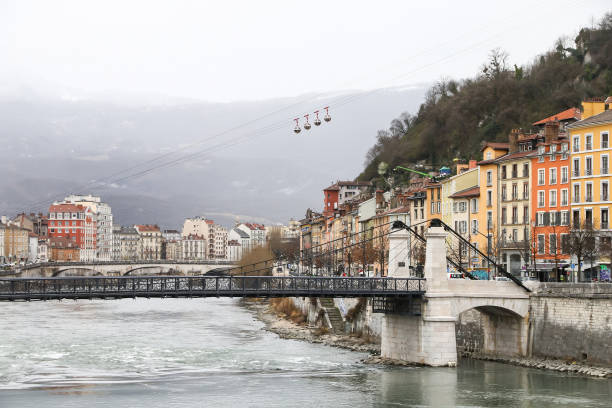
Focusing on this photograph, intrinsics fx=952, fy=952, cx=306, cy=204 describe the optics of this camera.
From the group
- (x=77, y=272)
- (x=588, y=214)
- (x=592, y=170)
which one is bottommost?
(x=77, y=272)

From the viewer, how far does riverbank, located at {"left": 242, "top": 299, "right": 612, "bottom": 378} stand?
41.4 meters

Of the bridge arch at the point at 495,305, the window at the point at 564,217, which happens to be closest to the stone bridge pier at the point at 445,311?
the bridge arch at the point at 495,305

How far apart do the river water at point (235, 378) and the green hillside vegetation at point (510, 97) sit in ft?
136

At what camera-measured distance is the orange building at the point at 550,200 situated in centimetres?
5838

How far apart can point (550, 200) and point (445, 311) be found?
1827cm

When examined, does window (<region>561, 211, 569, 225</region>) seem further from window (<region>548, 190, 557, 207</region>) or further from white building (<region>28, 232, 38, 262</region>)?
white building (<region>28, 232, 38, 262</region>)

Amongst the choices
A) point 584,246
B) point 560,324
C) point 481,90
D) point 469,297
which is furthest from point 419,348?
point 481,90

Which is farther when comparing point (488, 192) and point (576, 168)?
point (488, 192)

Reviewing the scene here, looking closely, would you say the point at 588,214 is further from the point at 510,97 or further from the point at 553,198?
the point at 510,97

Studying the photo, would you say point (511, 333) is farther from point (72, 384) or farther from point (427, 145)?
point (427, 145)

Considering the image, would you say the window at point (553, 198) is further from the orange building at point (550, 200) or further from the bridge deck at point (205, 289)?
the bridge deck at point (205, 289)

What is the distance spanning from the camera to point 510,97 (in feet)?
317

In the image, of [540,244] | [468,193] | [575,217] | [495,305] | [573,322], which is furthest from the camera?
[468,193]

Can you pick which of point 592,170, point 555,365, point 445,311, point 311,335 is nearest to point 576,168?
point 592,170
